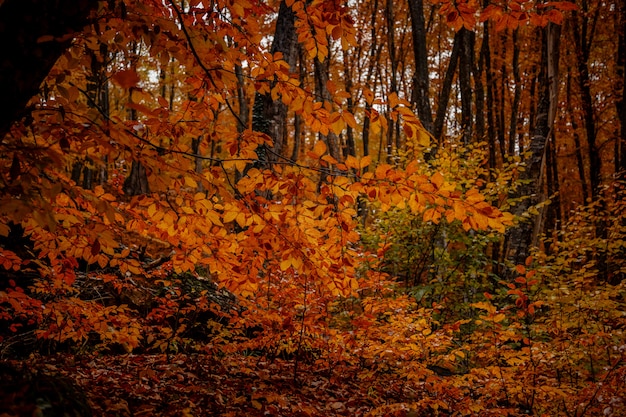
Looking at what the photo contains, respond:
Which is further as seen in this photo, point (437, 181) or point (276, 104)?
point (276, 104)

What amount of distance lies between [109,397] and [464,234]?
609 centimetres

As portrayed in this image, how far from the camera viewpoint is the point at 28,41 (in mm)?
1641

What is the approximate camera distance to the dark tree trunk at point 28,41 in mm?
1614

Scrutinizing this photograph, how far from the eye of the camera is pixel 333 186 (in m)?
2.40

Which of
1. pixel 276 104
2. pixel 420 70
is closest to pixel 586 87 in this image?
pixel 420 70

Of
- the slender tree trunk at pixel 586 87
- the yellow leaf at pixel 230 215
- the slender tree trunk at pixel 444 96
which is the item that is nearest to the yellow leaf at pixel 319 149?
the yellow leaf at pixel 230 215

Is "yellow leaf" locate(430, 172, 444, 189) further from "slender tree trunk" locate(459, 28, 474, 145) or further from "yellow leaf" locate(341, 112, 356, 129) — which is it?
"slender tree trunk" locate(459, 28, 474, 145)

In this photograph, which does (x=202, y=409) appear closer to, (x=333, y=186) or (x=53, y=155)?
(x=333, y=186)

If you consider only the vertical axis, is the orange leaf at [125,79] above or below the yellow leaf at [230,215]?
above

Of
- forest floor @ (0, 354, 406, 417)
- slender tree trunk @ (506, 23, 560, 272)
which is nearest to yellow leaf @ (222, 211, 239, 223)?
forest floor @ (0, 354, 406, 417)

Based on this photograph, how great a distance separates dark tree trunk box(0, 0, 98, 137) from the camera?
1.61 metres

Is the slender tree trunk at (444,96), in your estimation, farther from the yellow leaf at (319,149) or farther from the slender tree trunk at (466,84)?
the yellow leaf at (319,149)

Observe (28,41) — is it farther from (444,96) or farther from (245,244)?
(444,96)

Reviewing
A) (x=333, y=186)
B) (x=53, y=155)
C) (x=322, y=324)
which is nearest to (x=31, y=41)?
(x=53, y=155)
